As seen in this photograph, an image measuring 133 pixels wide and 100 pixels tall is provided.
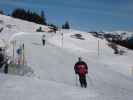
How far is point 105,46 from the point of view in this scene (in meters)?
71.6

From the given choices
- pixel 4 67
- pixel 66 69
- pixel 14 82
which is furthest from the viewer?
pixel 66 69

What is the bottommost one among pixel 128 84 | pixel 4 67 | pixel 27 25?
pixel 128 84

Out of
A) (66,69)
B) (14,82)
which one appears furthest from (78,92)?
(66,69)

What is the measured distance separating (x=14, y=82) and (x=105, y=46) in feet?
195

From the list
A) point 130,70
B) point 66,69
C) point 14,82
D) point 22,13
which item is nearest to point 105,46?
point 130,70

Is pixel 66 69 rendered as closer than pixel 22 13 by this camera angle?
Yes

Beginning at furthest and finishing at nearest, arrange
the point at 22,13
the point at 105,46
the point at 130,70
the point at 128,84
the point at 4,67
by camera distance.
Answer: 1. the point at 22,13
2. the point at 105,46
3. the point at 130,70
4. the point at 128,84
5. the point at 4,67

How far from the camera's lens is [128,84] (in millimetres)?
22812

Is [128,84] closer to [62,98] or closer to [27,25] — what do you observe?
[62,98]

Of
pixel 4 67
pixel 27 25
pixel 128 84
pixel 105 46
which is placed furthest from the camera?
pixel 27 25

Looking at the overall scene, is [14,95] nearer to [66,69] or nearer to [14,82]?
[14,82]

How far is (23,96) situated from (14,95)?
1.10 feet

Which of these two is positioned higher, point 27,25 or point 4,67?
point 27,25

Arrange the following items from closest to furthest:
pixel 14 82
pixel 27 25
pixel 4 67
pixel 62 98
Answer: pixel 62 98, pixel 14 82, pixel 4 67, pixel 27 25
